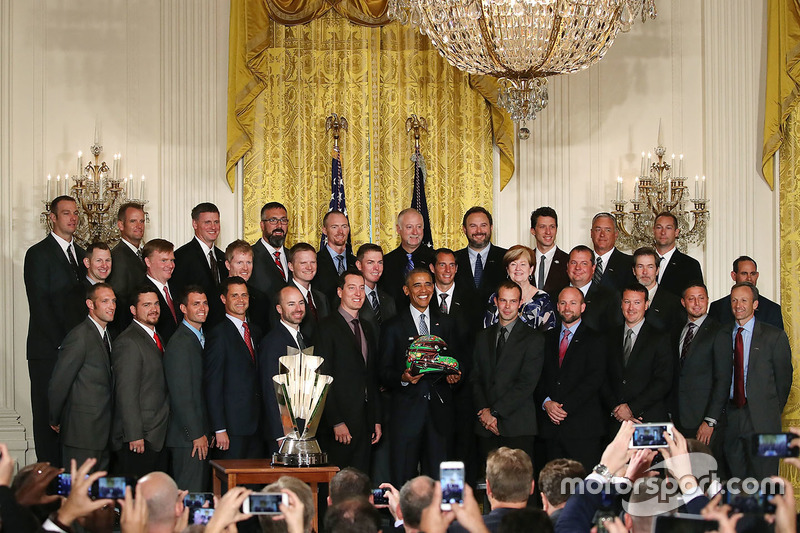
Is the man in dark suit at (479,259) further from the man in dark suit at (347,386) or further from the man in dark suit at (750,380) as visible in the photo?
the man in dark suit at (750,380)

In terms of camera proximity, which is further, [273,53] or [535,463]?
[273,53]

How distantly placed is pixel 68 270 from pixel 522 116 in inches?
130

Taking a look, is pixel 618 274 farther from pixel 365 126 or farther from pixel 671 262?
pixel 365 126

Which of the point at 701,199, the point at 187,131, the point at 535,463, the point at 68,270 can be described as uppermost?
the point at 187,131

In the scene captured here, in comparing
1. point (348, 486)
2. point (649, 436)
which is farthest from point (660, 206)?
point (649, 436)

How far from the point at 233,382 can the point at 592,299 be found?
2549mm

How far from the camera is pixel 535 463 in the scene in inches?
307

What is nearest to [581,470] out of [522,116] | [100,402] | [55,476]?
[55,476]

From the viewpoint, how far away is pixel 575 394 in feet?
24.7

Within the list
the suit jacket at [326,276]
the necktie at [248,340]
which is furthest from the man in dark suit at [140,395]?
the suit jacket at [326,276]

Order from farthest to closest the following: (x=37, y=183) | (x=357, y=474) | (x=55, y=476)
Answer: (x=37, y=183), (x=357, y=474), (x=55, y=476)

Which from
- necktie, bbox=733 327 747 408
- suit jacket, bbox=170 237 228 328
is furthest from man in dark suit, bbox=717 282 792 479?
suit jacket, bbox=170 237 228 328

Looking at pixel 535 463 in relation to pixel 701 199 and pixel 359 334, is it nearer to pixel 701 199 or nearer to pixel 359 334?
pixel 359 334

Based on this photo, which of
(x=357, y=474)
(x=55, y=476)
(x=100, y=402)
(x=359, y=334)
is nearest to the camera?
(x=55, y=476)
